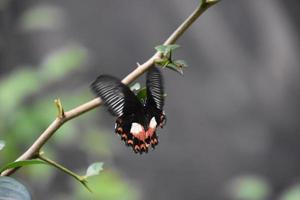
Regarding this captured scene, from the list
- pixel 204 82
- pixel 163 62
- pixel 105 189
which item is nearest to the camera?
pixel 163 62

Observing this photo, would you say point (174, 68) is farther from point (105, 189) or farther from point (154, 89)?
point (105, 189)

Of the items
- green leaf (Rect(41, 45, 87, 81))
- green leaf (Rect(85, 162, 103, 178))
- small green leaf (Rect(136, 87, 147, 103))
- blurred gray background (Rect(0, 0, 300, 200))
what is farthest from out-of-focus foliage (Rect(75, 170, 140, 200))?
small green leaf (Rect(136, 87, 147, 103))

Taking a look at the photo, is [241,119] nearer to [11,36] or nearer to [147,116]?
[11,36]

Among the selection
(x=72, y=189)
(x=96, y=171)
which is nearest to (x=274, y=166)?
(x=72, y=189)

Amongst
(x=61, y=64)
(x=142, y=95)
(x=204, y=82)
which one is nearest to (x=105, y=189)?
(x=61, y=64)

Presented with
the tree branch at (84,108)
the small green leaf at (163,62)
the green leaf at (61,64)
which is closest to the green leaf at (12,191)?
the tree branch at (84,108)

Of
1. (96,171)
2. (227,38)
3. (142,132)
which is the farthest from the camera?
(227,38)

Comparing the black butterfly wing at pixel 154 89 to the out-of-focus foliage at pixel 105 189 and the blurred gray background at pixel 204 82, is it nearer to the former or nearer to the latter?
the out-of-focus foliage at pixel 105 189
